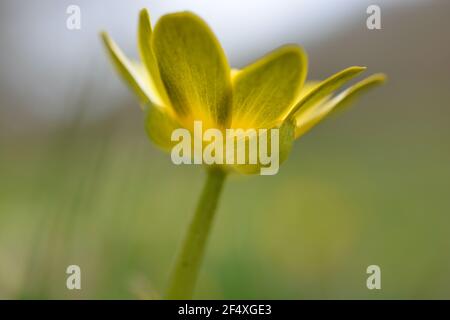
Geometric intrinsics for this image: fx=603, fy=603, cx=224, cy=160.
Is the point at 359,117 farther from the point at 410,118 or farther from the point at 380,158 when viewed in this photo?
the point at 380,158

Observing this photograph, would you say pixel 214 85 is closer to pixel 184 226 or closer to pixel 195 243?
A: pixel 195 243

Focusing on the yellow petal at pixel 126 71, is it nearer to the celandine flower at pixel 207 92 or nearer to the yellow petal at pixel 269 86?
the celandine flower at pixel 207 92

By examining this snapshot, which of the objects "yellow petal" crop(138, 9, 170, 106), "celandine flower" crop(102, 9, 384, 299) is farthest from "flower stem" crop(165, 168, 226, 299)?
"yellow petal" crop(138, 9, 170, 106)

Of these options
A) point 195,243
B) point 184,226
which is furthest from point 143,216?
point 195,243

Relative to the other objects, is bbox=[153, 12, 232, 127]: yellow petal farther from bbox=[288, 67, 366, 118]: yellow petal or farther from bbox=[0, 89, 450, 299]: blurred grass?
bbox=[0, 89, 450, 299]: blurred grass

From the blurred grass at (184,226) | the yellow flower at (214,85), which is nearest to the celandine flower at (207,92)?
the yellow flower at (214,85)
